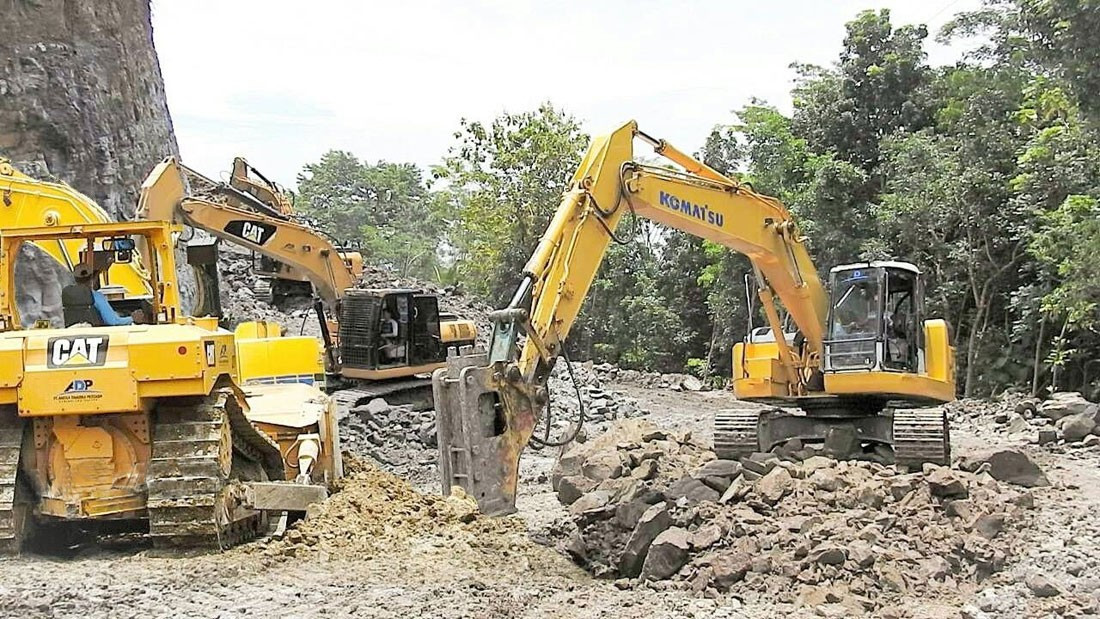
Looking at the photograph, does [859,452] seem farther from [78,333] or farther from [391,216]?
[391,216]

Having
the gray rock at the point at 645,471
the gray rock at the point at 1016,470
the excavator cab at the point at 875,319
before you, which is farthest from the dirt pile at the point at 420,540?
the gray rock at the point at 1016,470

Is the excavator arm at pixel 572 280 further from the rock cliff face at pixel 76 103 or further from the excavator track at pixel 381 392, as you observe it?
the rock cliff face at pixel 76 103

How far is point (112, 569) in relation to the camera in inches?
228

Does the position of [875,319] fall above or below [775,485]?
above

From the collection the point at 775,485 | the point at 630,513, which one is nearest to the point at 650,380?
the point at 775,485

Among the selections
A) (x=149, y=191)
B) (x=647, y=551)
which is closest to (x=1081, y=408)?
(x=647, y=551)

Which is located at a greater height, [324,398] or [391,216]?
[391,216]

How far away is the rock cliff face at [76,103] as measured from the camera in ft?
52.0

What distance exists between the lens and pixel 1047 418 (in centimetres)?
1463

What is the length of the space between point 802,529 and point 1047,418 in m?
9.31

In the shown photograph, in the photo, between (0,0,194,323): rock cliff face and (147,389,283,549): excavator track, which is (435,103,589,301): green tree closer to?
(0,0,194,323): rock cliff face

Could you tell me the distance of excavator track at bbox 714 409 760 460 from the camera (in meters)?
11.0

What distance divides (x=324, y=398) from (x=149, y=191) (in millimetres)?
4060

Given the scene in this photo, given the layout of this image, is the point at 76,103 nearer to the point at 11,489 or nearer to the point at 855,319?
the point at 11,489
